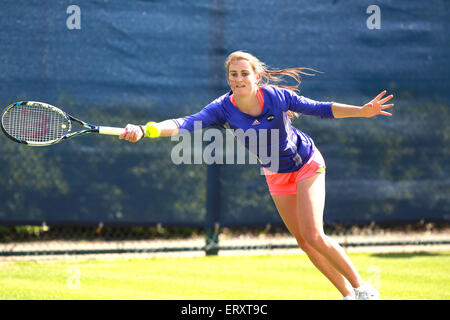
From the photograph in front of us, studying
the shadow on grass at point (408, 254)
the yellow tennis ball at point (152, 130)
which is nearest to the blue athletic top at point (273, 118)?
the yellow tennis ball at point (152, 130)

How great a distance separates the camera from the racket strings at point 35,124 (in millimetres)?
4020

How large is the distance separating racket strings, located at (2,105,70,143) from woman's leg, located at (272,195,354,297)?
136cm

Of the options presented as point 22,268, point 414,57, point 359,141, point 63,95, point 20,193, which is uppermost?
point 414,57

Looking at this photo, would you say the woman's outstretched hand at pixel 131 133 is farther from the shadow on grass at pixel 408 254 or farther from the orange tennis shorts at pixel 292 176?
the shadow on grass at pixel 408 254

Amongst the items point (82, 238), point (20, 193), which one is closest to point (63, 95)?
point (20, 193)

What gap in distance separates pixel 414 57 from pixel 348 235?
1.83 m

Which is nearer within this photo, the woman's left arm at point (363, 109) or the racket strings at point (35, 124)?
the woman's left arm at point (363, 109)

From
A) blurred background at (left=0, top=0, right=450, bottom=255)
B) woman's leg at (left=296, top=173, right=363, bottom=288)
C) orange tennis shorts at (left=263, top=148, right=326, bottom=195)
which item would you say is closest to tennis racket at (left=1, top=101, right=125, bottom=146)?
orange tennis shorts at (left=263, top=148, right=326, bottom=195)

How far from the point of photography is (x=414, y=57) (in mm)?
6465

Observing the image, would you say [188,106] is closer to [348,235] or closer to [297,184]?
[348,235]

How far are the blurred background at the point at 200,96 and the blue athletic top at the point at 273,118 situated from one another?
225cm

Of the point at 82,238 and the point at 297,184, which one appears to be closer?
the point at 297,184

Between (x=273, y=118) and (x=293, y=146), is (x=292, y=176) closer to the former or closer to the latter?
(x=293, y=146)

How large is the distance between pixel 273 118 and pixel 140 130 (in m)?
0.76
